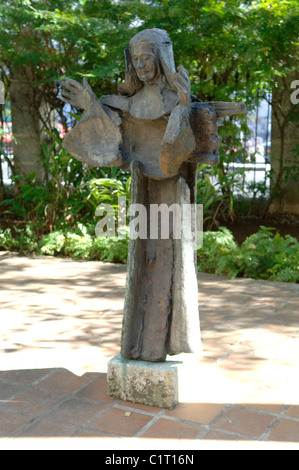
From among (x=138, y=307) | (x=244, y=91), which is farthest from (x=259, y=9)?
(x=138, y=307)

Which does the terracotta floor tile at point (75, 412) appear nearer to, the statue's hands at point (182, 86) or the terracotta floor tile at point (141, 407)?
the terracotta floor tile at point (141, 407)

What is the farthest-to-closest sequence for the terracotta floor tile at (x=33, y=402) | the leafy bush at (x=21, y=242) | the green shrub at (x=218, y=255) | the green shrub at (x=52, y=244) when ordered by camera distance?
the leafy bush at (x=21, y=242) < the green shrub at (x=52, y=244) < the green shrub at (x=218, y=255) < the terracotta floor tile at (x=33, y=402)

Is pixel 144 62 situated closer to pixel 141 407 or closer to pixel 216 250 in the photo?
pixel 141 407

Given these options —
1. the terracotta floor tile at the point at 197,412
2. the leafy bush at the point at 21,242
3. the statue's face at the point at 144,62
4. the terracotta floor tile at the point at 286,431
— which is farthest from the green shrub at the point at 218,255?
the statue's face at the point at 144,62

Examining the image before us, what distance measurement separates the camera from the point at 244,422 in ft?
11.0

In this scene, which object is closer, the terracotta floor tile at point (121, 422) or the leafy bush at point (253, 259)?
the terracotta floor tile at point (121, 422)

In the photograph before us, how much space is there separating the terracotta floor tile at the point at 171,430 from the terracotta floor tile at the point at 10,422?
0.71 metres

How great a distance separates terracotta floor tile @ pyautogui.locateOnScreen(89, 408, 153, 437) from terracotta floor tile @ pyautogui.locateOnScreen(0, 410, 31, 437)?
401 millimetres

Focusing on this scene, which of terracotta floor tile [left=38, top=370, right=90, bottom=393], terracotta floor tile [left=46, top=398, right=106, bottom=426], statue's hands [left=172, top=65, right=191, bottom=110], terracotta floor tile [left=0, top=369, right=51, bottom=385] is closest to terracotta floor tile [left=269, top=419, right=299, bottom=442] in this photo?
terracotta floor tile [left=46, top=398, right=106, bottom=426]

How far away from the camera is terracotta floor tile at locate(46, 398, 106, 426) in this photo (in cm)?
338

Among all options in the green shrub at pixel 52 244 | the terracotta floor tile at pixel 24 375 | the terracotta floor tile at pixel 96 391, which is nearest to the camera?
the terracotta floor tile at pixel 96 391

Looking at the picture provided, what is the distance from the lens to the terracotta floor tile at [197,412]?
133 inches
